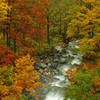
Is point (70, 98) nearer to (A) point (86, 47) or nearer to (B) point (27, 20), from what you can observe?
(A) point (86, 47)

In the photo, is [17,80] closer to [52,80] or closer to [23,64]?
[23,64]

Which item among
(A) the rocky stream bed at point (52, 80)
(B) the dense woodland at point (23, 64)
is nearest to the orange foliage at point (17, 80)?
(B) the dense woodland at point (23, 64)

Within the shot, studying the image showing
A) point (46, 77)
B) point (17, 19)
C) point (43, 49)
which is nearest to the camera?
point (17, 19)

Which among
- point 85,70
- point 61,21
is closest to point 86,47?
point 85,70

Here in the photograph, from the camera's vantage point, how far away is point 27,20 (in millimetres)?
10086

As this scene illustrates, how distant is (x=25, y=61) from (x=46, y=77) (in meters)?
4.68

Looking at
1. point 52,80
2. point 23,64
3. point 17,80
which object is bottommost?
point 52,80

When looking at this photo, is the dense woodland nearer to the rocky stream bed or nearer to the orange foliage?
the orange foliage

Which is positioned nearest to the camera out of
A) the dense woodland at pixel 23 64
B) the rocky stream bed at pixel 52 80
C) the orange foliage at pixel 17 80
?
the orange foliage at pixel 17 80

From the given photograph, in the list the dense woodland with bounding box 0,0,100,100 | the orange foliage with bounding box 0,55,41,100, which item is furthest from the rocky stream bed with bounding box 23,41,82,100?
the orange foliage with bounding box 0,55,41,100

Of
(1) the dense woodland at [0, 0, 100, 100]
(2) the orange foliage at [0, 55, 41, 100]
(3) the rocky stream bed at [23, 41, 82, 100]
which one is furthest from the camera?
(3) the rocky stream bed at [23, 41, 82, 100]

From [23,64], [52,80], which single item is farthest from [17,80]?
[52,80]

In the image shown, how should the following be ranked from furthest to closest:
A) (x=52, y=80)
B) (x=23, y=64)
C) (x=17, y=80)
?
(x=52, y=80)
(x=23, y=64)
(x=17, y=80)

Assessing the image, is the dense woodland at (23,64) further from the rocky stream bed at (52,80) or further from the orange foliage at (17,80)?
the rocky stream bed at (52,80)
